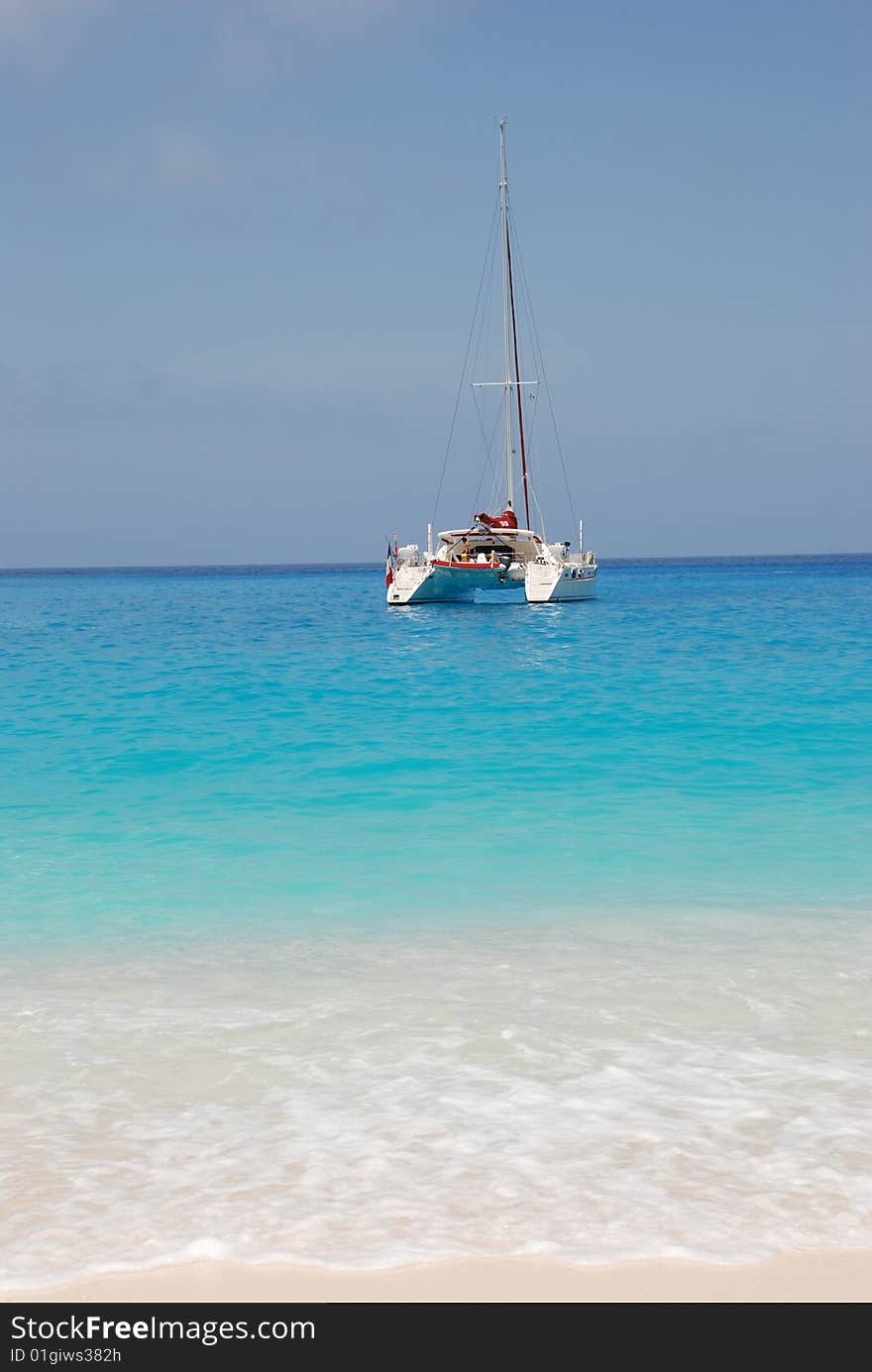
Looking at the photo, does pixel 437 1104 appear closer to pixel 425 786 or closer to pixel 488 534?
pixel 425 786

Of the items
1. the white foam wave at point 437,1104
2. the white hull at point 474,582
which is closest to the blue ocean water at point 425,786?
the white foam wave at point 437,1104

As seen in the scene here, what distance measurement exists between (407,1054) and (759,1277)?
200cm

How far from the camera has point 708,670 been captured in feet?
79.3

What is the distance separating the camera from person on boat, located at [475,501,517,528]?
57.0 m

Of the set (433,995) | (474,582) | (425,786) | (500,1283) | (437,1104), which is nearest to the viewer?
(500,1283)

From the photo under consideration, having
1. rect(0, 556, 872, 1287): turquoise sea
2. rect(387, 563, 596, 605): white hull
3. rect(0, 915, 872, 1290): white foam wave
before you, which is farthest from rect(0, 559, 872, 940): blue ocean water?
rect(387, 563, 596, 605): white hull

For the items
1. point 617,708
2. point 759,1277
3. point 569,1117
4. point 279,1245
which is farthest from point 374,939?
point 617,708

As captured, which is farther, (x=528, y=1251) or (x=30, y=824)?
(x=30, y=824)

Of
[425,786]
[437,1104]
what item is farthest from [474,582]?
[437,1104]

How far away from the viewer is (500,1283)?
316 centimetres

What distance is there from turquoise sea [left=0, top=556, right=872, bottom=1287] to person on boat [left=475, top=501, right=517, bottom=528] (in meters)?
41.8

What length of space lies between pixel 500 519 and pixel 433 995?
52.7 m

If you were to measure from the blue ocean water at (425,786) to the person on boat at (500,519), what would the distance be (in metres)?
28.3
